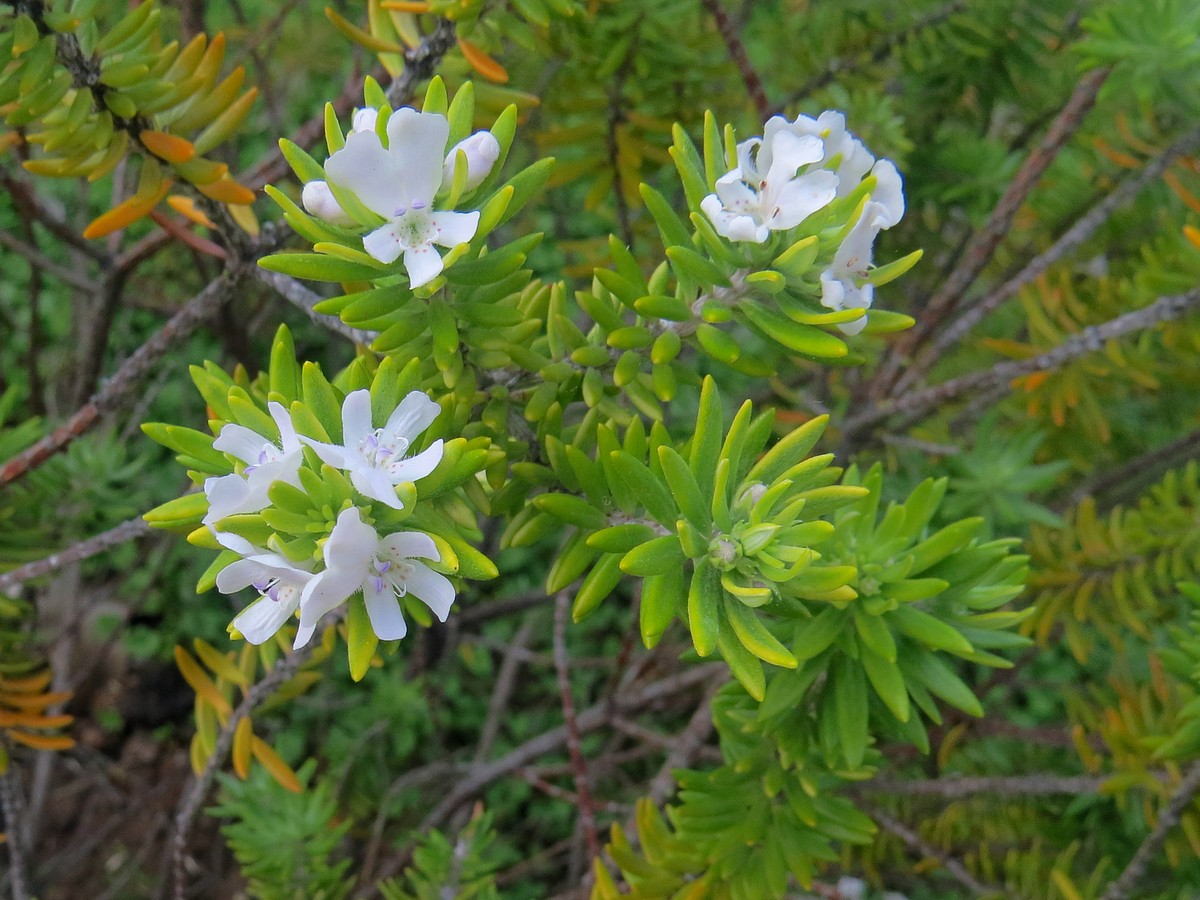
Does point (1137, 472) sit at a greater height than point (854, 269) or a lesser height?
lesser

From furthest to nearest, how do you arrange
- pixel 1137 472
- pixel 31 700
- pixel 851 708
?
pixel 1137 472 → pixel 31 700 → pixel 851 708

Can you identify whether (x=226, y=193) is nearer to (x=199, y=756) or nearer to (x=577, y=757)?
(x=199, y=756)

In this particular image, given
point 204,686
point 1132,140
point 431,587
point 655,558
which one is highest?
point 431,587

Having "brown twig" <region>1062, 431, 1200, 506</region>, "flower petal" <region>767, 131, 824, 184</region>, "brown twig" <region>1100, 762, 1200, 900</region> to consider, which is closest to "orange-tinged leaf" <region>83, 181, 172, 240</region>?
"flower petal" <region>767, 131, 824, 184</region>

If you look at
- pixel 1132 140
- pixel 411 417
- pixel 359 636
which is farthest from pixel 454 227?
pixel 1132 140

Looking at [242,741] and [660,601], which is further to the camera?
[242,741]

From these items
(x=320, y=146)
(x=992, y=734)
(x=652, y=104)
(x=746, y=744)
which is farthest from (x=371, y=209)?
(x=320, y=146)

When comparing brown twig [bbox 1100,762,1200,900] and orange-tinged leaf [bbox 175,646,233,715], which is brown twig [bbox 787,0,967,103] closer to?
brown twig [bbox 1100,762,1200,900]

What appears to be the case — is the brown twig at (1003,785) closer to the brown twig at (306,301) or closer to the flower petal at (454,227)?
the brown twig at (306,301)
